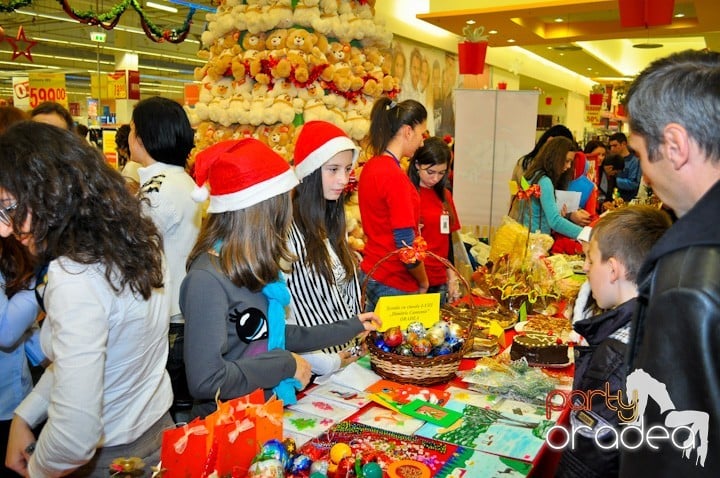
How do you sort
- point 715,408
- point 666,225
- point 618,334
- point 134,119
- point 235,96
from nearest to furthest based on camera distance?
point 715,408, point 618,334, point 666,225, point 134,119, point 235,96

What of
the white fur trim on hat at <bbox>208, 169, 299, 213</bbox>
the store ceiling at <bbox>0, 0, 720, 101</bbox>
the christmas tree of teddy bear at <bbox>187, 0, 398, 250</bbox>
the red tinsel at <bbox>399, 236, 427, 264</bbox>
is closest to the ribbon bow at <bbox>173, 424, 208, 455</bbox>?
the white fur trim on hat at <bbox>208, 169, 299, 213</bbox>

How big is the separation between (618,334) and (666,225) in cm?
49

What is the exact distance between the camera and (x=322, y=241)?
7.88 ft

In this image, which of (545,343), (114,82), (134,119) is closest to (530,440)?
(545,343)

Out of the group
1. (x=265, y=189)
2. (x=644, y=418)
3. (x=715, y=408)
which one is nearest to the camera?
(x=715, y=408)

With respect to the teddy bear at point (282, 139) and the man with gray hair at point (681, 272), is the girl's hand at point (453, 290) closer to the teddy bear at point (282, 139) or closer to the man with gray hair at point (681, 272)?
the teddy bear at point (282, 139)

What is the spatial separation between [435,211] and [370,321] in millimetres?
1687

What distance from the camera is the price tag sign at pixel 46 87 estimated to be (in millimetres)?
9531

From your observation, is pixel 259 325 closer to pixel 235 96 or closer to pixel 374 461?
pixel 374 461

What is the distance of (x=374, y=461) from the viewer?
150cm

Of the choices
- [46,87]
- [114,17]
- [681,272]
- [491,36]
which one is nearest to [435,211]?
[681,272]

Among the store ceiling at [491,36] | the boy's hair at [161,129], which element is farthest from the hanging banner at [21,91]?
the boy's hair at [161,129]

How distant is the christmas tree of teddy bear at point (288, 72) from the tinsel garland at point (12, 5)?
2438 millimetres

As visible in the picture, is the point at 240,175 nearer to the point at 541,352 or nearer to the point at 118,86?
the point at 541,352
